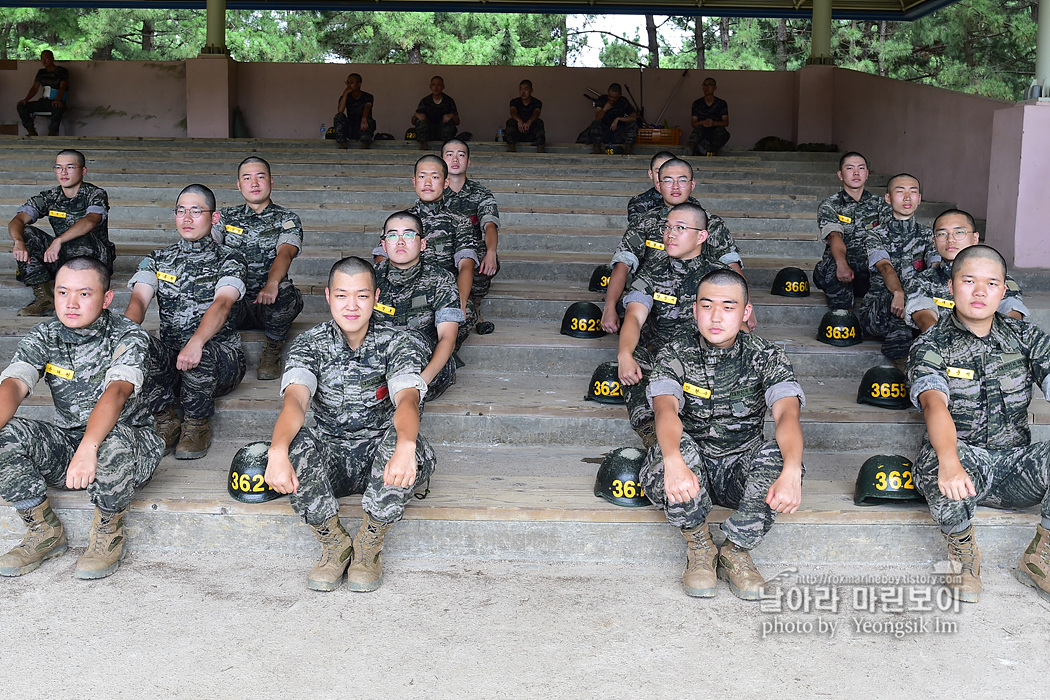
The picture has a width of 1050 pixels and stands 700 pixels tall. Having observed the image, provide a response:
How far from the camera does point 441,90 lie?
42.1ft

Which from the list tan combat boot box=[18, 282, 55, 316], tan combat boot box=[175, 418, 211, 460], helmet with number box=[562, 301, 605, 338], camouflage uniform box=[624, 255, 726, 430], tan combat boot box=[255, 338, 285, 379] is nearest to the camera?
tan combat boot box=[175, 418, 211, 460]

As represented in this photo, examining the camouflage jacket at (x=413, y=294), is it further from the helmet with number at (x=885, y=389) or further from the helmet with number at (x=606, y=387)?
the helmet with number at (x=885, y=389)

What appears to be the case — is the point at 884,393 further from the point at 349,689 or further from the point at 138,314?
the point at 138,314

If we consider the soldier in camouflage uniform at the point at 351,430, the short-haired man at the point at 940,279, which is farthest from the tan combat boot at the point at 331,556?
the short-haired man at the point at 940,279

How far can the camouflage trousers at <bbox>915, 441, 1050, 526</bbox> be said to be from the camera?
3676 mm

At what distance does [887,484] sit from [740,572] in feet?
2.45

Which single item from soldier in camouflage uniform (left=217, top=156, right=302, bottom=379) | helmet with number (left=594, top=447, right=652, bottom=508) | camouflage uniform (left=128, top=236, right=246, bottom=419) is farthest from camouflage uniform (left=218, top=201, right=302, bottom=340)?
helmet with number (left=594, top=447, right=652, bottom=508)

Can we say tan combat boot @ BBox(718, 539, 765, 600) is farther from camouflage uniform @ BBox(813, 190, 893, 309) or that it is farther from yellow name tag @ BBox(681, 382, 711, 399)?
camouflage uniform @ BBox(813, 190, 893, 309)

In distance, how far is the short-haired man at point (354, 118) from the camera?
12.1 metres

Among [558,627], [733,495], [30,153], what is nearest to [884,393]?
[733,495]

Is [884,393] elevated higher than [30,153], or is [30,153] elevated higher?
[30,153]

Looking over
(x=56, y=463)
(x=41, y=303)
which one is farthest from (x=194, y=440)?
(x=41, y=303)

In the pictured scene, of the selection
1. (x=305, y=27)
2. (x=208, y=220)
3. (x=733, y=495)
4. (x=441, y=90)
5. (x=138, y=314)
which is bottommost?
(x=733, y=495)

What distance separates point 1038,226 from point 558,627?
537cm
